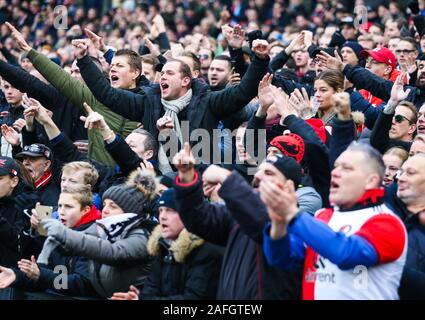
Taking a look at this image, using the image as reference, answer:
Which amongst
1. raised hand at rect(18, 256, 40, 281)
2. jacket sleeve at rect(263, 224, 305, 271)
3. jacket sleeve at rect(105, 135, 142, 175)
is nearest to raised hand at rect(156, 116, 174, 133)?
jacket sleeve at rect(105, 135, 142, 175)

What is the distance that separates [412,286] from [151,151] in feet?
9.86

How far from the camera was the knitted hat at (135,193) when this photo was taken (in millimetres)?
6316

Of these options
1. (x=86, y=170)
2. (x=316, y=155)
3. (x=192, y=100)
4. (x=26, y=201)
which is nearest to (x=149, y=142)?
(x=192, y=100)

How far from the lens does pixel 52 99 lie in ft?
31.2

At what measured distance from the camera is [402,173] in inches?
243

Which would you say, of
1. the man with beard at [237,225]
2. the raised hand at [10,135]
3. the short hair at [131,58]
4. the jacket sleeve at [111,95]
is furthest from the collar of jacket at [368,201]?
the raised hand at [10,135]

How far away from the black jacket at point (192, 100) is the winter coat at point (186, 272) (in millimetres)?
2043

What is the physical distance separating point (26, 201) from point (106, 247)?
6.48 feet

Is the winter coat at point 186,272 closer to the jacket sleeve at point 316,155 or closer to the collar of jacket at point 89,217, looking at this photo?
the jacket sleeve at point 316,155

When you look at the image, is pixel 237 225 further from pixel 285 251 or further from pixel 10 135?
pixel 10 135

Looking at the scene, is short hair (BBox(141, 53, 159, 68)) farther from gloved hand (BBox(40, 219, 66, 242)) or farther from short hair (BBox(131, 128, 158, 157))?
gloved hand (BBox(40, 219, 66, 242))

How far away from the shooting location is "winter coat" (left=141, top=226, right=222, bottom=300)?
5.52 m

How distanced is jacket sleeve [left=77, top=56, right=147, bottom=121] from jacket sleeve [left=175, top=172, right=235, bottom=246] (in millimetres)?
2612
